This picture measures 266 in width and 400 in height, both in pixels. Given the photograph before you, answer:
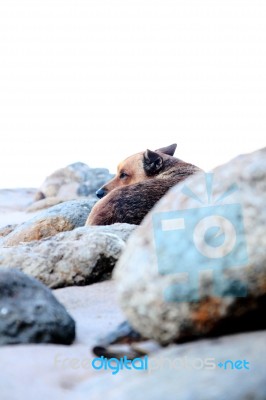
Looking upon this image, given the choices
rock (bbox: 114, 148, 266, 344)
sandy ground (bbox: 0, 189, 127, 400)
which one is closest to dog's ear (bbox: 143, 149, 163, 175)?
sandy ground (bbox: 0, 189, 127, 400)

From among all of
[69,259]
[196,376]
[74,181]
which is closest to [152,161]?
[69,259]

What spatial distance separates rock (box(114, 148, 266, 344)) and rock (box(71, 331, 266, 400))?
0.10 m

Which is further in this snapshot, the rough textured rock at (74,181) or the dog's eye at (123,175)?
the rough textured rock at (74,181)

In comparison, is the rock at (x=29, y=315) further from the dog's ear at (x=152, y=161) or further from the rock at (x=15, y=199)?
the rock at (x=15, y=199)

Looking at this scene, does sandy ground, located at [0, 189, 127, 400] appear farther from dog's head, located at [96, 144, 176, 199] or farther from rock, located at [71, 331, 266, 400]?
dog's head, located at [96, 144, 176, 199]

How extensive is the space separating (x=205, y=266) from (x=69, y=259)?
8.23 ft

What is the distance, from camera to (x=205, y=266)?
281 cm

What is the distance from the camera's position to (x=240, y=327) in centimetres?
284

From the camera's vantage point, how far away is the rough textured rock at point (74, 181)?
26.1 metres

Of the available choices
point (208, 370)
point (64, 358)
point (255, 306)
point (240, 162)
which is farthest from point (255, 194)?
point (64, 358)

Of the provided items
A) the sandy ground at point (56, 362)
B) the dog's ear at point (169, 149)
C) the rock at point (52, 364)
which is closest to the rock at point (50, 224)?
the dog's ear at point (169, 149)

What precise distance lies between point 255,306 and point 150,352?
54 cm

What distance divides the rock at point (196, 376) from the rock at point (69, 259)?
2.24m

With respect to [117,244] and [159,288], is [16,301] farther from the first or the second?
[117,244]
